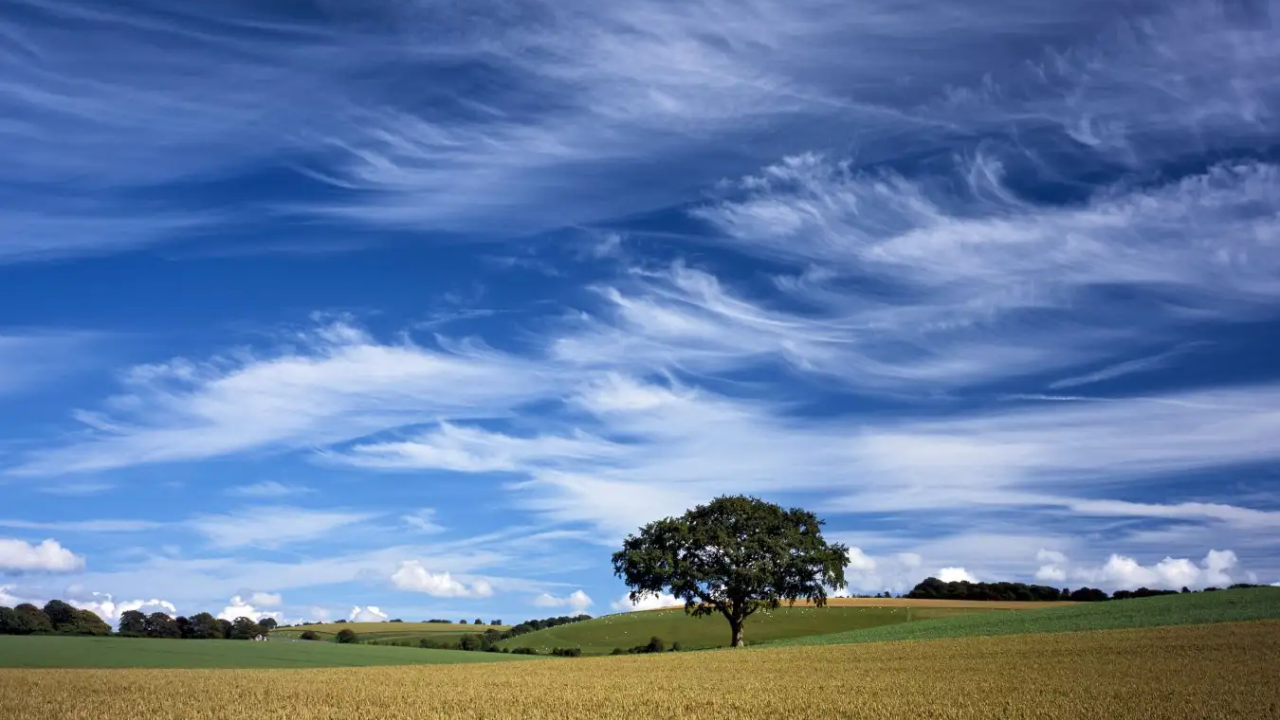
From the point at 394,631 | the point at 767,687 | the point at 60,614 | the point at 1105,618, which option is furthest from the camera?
the point at 394,631

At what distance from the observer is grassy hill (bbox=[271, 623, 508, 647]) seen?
95.2 metres

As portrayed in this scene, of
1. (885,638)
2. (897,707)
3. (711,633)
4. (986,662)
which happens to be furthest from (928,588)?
(897,707)

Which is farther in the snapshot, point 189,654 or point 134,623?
point 134,623

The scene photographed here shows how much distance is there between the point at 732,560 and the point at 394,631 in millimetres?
55908

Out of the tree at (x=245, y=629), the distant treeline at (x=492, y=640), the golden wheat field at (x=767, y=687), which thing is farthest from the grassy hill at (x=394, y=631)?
the golden wheat field at (x=767, y=687)

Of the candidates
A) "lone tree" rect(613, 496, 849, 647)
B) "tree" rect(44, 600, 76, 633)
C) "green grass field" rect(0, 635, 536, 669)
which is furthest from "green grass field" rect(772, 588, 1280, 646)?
"tree" rect(44, 600, 76, 633)

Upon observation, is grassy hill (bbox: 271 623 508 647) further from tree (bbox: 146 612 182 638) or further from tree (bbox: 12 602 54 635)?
tree (bbox: 12 602 54 635)

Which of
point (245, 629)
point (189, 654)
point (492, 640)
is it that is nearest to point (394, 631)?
point (492, 640)

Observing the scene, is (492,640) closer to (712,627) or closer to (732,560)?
(712,627)

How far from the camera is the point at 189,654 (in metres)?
52.3

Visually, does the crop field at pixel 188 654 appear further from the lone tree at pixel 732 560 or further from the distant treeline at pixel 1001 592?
the distant treeline at pixel 1001 592

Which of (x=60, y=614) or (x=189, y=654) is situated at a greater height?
(x=60, y=614)

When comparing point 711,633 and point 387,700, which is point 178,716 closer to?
point 387,700

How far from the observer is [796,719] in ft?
74.5
